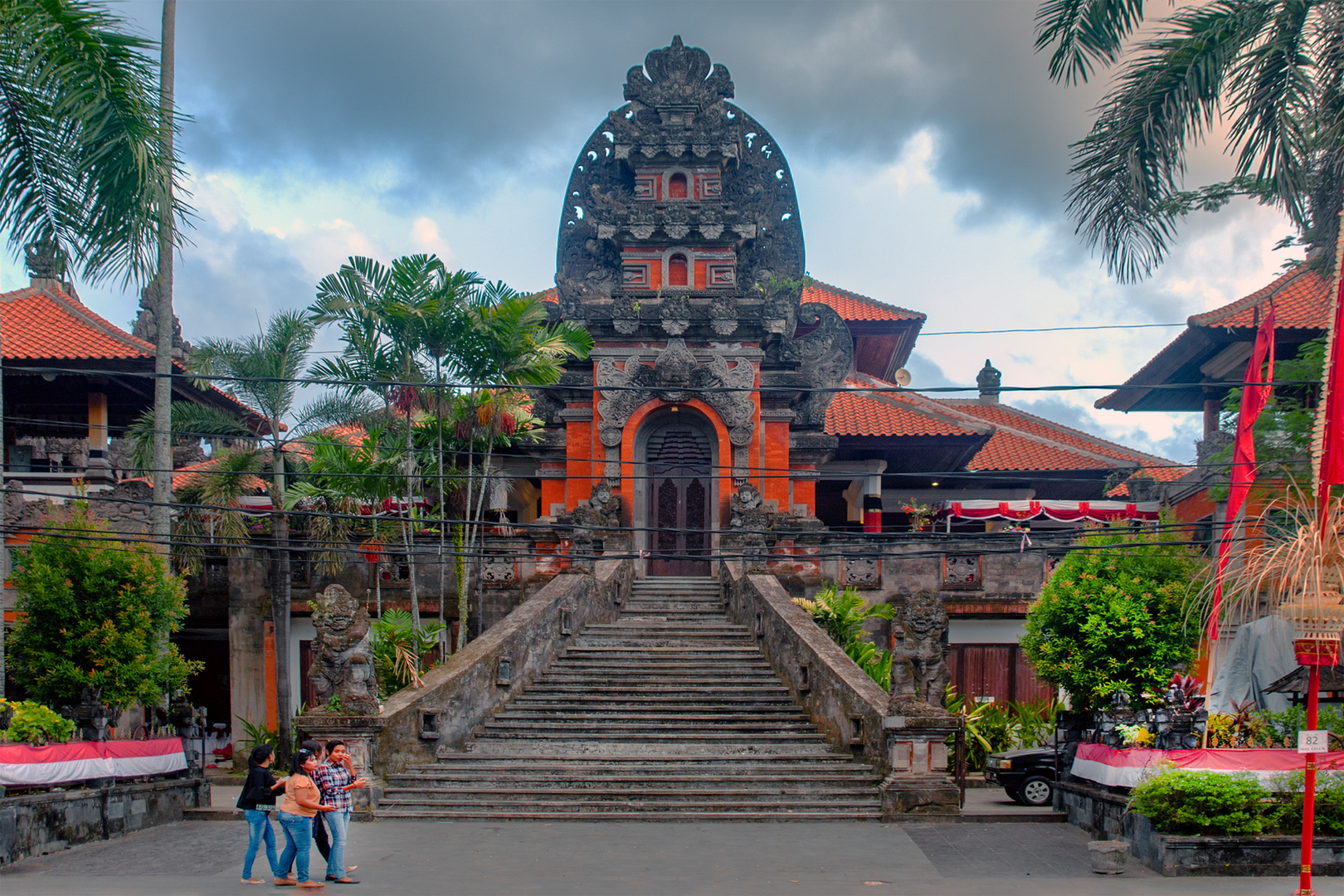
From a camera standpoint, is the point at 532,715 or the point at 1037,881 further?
the point at 532,715

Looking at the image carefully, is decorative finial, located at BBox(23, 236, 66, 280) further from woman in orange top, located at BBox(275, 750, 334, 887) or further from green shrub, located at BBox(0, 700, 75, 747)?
woman in orange top, located at BBox(275, 750, 334, 887)

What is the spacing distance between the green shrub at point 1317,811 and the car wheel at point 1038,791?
5.19 metres

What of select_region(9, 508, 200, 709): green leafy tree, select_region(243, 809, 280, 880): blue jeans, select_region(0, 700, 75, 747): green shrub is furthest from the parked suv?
select_region(0, 700, 75, 747): green shrub

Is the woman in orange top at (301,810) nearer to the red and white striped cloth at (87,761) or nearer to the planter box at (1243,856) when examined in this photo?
the red and white striped cloth at (87,761)

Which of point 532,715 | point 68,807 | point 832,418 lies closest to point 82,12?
point 68,807

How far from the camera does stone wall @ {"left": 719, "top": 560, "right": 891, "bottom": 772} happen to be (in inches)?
607

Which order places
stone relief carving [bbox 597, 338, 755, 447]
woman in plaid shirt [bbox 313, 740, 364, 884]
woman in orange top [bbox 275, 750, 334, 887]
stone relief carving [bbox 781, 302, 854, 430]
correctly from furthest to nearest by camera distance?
stone relief carving [bbox 781, 302, 854, 430], stone relief carving [bbox 597, 338, 755, 447], woman in plaid shirt [bbox 313, 740, 364, 884], woman in orange top [bbox 275, 750, 334, 887]

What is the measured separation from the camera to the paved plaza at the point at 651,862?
11.2m

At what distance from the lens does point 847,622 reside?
20.2 metres

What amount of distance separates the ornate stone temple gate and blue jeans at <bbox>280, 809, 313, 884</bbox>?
11.8m

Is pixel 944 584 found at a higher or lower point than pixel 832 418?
lower

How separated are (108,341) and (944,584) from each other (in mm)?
16271

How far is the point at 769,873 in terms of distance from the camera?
11.7 meters

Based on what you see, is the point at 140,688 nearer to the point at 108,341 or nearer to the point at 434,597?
the point at 434,597
